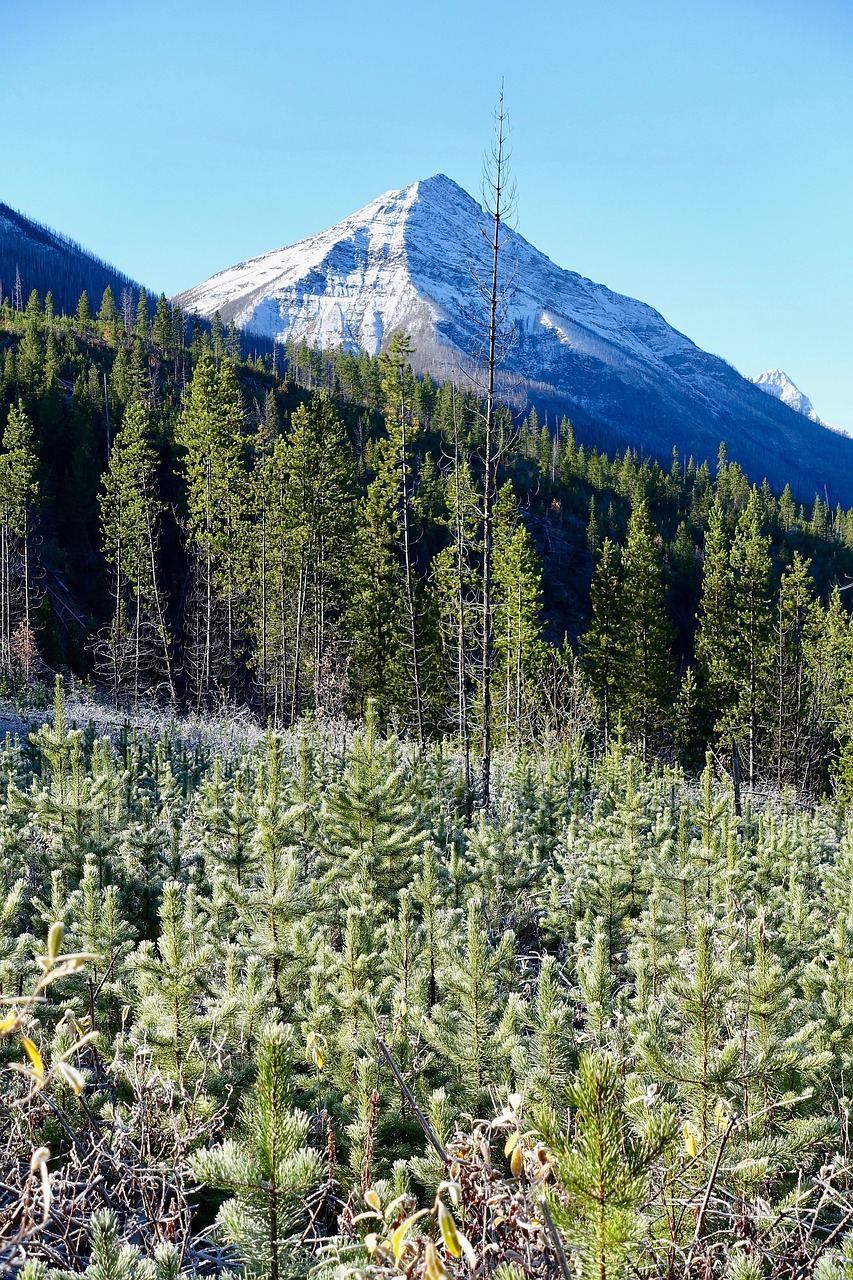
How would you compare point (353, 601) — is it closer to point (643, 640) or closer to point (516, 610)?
point (516, 610)

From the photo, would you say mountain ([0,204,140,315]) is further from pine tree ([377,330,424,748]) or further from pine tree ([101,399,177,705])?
pine tree ([377,330,424,748])

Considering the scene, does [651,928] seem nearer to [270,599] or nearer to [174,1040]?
[174,1040]

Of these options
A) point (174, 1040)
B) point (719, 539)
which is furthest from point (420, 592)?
point (174, 1040)

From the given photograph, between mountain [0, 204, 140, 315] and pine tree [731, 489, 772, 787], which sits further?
mountain [0, 204, 140, 315]

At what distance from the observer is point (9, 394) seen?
47.7m

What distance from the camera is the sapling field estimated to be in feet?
4.76

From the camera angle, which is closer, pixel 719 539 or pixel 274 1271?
pixel 274 1271

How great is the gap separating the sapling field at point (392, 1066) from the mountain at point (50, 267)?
11978cm

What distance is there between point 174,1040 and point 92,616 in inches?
1643

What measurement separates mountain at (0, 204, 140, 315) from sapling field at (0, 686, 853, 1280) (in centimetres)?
11978

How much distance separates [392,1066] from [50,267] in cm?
15943

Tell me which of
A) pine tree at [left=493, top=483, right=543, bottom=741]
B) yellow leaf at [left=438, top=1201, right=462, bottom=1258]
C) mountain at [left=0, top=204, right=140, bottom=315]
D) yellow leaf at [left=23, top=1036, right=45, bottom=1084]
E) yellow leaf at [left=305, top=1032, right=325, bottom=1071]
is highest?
mountain at [left=0, top=204, right=140, bottom=315]

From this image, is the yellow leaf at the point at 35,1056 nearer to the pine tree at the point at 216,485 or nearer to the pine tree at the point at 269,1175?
the pine tree at the point at 269,1175

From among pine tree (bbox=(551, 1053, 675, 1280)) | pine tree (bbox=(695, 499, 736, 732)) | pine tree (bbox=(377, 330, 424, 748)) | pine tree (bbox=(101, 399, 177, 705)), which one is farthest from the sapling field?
pine tree (bbox=(695, 499, 736, 732))
